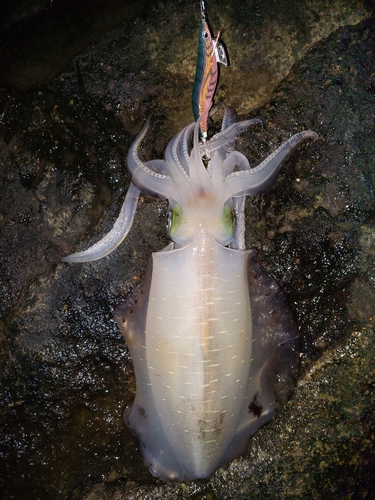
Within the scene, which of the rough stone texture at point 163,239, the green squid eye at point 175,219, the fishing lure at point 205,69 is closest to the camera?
the fishing lure at point 205,69

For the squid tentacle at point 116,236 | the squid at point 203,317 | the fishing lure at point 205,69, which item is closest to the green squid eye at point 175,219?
the squid at point 203,317

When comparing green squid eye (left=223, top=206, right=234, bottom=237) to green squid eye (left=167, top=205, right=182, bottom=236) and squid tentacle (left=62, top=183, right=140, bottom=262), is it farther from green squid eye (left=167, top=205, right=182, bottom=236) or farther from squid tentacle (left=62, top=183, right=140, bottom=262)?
squid tentacle (left=62, top=183, right=140, bottom=262)

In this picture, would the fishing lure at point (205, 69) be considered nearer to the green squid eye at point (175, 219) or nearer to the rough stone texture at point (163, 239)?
the rough stone texture at point (163, 239)

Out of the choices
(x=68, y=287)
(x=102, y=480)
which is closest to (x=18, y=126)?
(x=68, y=287)

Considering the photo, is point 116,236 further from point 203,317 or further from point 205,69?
point 205,69

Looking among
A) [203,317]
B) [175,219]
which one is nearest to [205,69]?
[175,219]

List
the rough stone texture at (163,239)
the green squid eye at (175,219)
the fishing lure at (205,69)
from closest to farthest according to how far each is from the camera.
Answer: the fishing lure at (205,69)
the green squid eye at (175,219)
the rough stone texture at (163,239)

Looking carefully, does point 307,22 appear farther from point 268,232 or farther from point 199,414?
point 199,414
